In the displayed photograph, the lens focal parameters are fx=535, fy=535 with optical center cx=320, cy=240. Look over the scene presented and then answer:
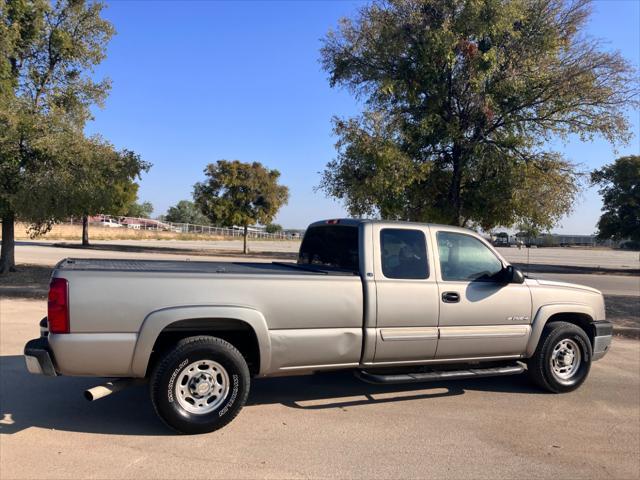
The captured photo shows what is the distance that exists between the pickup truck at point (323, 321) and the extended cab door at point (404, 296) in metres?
0.01

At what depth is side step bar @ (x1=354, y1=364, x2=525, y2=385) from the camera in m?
5.04

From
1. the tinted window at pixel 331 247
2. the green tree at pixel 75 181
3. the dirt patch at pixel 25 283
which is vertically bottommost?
Result: the dirt patch at pixel 25 283

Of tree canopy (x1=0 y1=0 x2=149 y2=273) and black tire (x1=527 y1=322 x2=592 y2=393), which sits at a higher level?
tree canopy (x1=0 y1=0 x2=149 y2=273)

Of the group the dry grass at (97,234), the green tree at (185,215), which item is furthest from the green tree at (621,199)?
the green tree at (185,215)

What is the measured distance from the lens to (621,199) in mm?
27234

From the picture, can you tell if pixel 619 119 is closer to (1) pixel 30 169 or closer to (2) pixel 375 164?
(2) pixel 375 164

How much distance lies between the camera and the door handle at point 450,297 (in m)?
5.34

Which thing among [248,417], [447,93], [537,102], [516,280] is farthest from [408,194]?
[248,417]

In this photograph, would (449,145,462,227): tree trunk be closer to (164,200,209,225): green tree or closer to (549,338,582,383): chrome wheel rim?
(549,338,582,383): chrome wheel rim

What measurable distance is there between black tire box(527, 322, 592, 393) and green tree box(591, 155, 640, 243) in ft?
77.1

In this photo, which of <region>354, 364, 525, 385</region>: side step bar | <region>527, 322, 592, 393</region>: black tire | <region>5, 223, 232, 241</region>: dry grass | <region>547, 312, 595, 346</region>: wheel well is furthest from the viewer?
<region>5, 223, 232, 241</region>: dry grass

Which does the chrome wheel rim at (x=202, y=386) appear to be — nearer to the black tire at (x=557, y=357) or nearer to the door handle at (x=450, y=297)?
the door handle at (x=450, y=297)

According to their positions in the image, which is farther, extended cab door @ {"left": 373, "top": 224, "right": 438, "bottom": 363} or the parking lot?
extended cab door @ {"left": 373, "top": 224, "right": 438, "bottom": 363}

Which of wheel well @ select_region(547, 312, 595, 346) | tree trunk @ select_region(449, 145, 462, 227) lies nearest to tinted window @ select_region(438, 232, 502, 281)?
wheel well @ select_region(547, 312, 595, 346)
